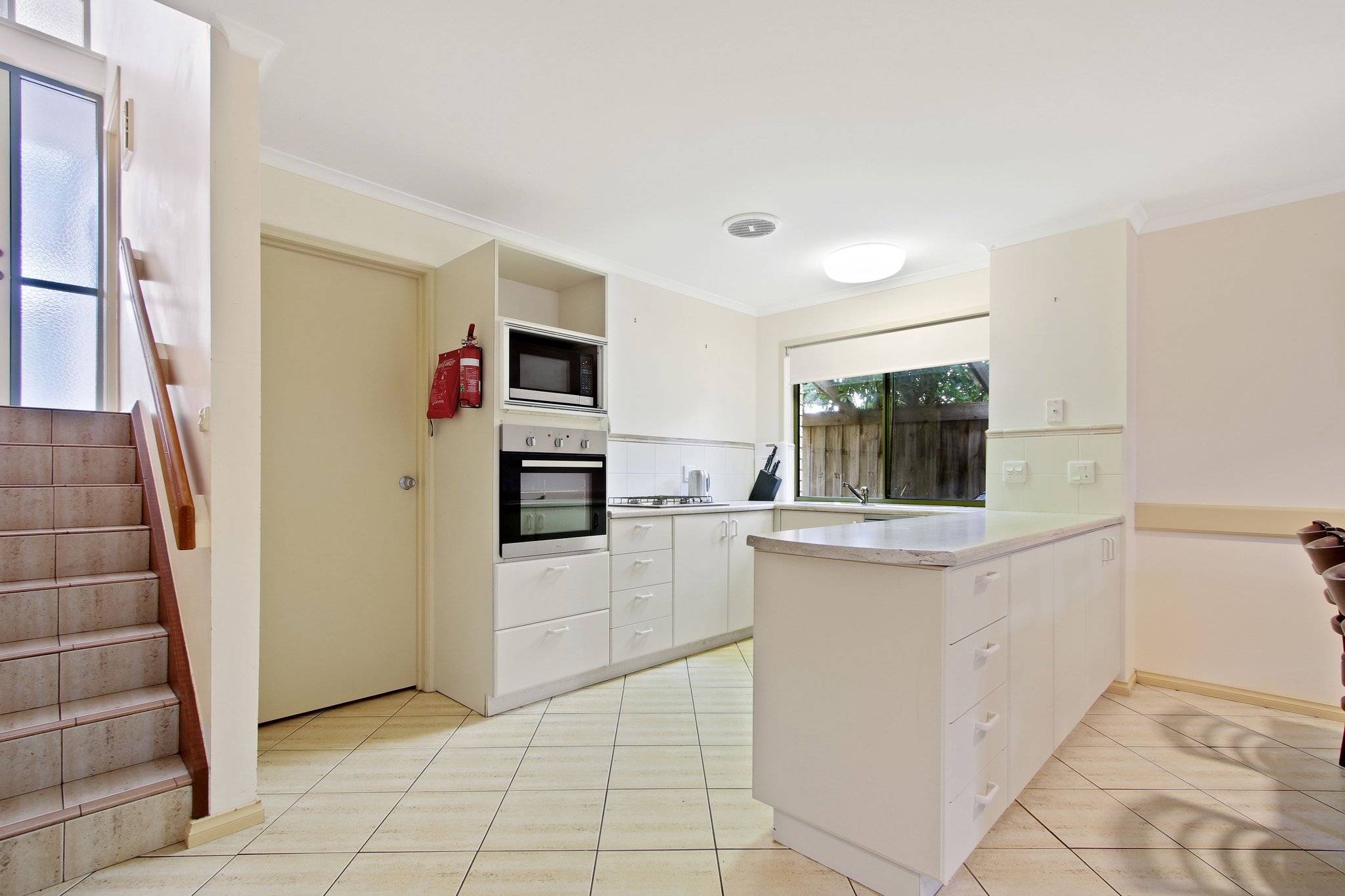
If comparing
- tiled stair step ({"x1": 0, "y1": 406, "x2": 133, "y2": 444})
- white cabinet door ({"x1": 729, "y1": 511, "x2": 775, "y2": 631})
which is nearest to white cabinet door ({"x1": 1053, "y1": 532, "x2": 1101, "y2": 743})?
white cabinet door ({"x1": 729, "y1": 511, "x2": 775, "y2": 631})

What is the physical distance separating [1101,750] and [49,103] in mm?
5738

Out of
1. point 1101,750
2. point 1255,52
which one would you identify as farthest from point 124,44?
point 1101,750

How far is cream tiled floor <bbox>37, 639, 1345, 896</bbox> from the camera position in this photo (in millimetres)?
1612

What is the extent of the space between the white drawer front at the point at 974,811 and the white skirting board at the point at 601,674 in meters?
1.90

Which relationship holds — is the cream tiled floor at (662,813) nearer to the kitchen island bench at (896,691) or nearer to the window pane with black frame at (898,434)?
the kitchen island bench at (896,691)

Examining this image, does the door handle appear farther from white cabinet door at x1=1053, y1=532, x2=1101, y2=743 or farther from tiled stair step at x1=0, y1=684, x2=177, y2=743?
tiled stair step at x1=0, y1=684, x2=177, y2=743

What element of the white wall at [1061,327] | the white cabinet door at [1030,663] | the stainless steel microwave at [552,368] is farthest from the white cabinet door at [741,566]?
the white cabinet door at [1030,663]

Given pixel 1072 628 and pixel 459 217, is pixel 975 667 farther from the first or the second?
pixel 459 217

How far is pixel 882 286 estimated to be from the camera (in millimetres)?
4191

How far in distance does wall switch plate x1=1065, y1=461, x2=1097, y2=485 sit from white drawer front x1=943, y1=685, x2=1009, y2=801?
181 centimetres

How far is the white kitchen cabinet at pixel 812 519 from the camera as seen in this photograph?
3.71 meters

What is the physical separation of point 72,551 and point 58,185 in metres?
2.26

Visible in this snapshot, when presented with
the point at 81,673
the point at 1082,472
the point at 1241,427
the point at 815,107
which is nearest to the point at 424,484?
the point at 81,673

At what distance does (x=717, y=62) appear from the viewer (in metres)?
1.99
